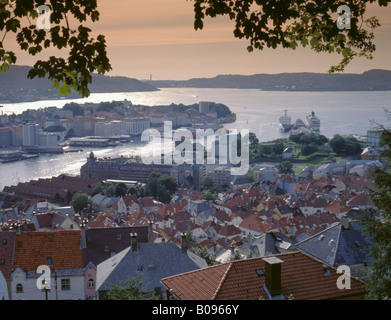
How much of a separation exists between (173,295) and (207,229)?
886 cm

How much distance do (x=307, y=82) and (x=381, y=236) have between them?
71.8 meters

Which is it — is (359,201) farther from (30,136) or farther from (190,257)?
(30,136)

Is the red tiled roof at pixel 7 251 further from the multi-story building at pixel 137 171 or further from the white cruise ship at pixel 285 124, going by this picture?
the white cruise ship at pixel 285 124

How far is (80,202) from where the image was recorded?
1720 centimetres

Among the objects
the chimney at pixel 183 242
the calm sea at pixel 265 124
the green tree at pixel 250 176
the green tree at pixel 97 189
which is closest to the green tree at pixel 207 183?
the green tree at pixel 250 176

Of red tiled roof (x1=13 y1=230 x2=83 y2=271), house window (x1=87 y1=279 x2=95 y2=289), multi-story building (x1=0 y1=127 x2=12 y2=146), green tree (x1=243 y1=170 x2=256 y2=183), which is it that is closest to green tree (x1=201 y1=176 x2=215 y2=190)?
green tree (x1=243 y1=170 x2=256 y2=183)

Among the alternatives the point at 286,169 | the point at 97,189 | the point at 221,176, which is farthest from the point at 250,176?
the point at 97,189

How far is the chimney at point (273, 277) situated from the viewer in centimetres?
320

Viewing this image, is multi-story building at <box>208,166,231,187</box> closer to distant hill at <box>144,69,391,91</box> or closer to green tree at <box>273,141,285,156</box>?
green tree at <box>273,141,285,156</box>

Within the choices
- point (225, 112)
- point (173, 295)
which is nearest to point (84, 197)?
point (173, 295)

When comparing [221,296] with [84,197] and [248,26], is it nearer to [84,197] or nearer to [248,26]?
[248,26]

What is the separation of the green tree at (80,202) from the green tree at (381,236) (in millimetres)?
15093
